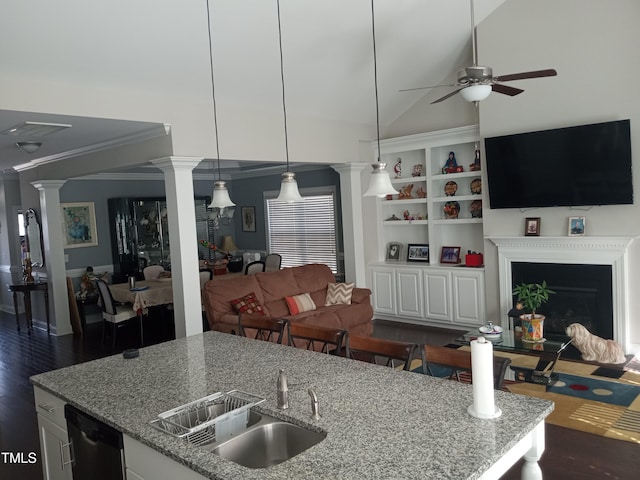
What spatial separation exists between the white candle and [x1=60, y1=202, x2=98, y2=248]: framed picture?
847cm

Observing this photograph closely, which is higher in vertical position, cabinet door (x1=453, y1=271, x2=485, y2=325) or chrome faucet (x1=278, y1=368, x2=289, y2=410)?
chrome faucet (x1=278, y1=368, x2=289, y2=410)

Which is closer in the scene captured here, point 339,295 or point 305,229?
point 339,295

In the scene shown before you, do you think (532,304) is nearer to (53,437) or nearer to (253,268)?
(253,268)

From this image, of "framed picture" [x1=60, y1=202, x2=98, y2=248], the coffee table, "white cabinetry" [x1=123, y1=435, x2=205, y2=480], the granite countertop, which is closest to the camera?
the granite countertop

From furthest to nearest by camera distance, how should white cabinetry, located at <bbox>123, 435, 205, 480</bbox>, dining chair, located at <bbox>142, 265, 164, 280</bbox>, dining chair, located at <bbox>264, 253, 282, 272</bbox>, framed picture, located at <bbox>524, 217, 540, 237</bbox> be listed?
dining chair, located at <bbox>264, 253, 282, 272</bbox>, dining chair, located at <bbox>142, 265, 164, 280</bbox>, framed picture, located at <bbox>524, 217, 540, 237</bbox>, white cabinetry, located at <bbox>123, 435, 205, 480</bbox>

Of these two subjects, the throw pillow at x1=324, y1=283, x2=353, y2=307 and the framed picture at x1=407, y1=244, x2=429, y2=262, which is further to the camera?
the framed picture at x1=407, y1=244, x2=429, y2=262

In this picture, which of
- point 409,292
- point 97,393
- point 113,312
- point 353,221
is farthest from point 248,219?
point 97,393

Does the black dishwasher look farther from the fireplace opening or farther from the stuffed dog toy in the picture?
the fireplace opening

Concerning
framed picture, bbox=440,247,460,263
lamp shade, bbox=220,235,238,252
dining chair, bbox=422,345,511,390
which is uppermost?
lamp shade, bbox=220,235,238,252

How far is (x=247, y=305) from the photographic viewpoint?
5980 mm

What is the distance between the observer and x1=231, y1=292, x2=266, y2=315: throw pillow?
234 inches

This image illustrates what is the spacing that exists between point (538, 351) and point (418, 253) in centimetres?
322

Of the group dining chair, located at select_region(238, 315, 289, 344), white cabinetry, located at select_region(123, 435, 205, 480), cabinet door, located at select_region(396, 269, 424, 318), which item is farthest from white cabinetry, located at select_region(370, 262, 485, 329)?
white cabinetry, located at select_region(123, 435, 205, 480)

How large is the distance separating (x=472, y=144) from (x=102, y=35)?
4.99 m
